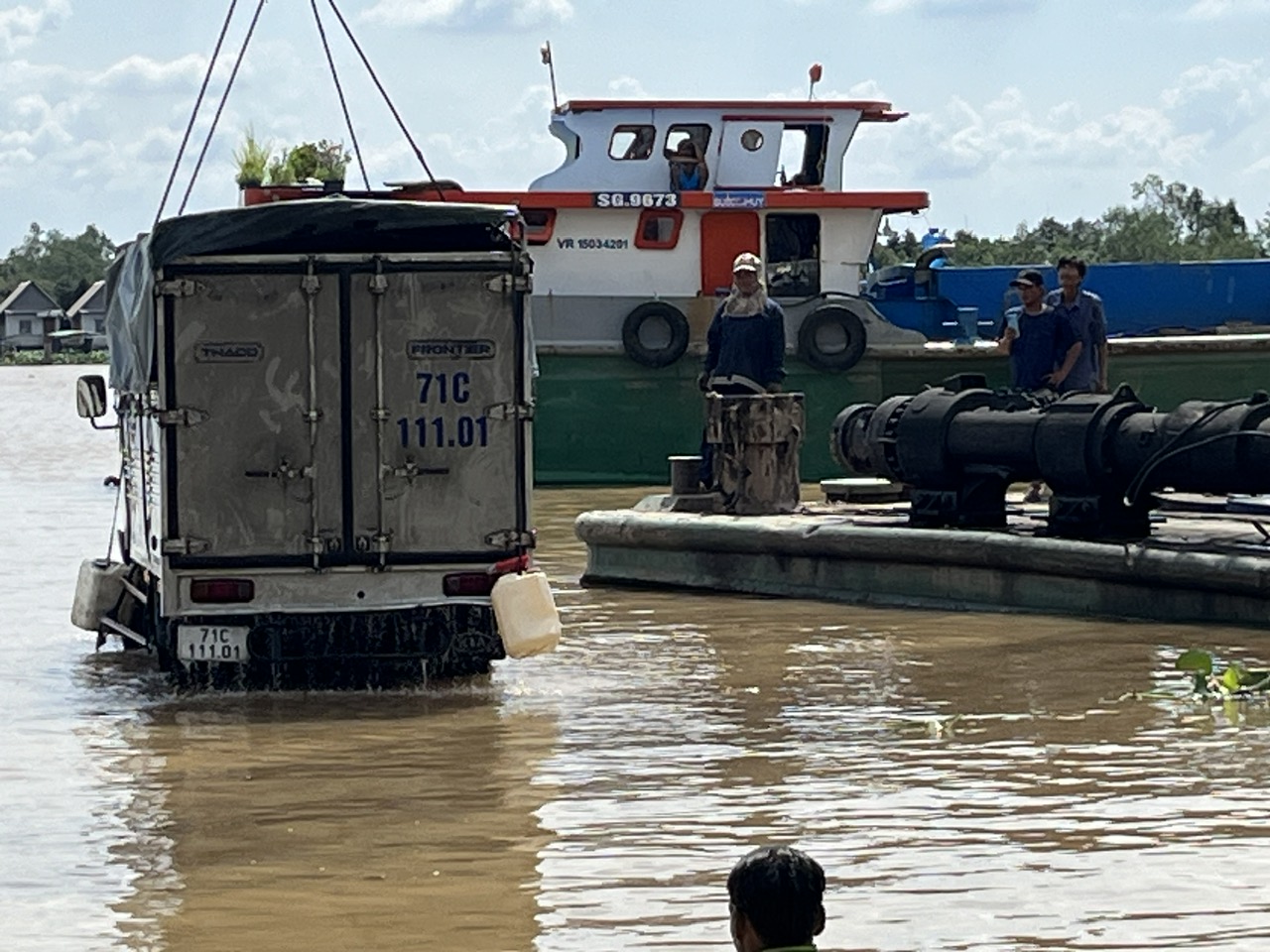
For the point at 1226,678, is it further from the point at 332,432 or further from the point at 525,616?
the point at 332,432

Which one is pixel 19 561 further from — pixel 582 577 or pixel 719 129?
pixel 719 129

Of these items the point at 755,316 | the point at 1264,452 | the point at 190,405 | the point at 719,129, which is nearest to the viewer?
the point at 190,405

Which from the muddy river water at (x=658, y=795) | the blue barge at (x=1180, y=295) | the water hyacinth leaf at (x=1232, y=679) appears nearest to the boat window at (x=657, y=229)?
the blue barge at (x=1180, y=295)

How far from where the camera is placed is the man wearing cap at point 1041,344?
53.8 ft

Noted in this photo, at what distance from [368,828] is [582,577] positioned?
8893 mm

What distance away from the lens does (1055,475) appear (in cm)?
1453

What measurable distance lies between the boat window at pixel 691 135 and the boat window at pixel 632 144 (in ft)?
0.70

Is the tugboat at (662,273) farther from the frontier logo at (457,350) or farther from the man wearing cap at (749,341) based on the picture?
the frontier logo at (457,350)

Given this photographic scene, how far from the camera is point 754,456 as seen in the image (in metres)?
17.0

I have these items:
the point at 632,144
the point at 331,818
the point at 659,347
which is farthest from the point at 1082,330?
the point at 632,144

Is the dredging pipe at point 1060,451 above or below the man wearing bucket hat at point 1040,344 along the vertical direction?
below

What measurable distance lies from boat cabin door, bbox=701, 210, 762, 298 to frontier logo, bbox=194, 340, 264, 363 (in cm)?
1458

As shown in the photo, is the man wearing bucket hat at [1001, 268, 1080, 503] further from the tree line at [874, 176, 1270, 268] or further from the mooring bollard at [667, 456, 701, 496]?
the tree line at [874, 176, 1270, 268]

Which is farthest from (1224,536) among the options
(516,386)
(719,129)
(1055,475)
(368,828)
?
(719,129)
